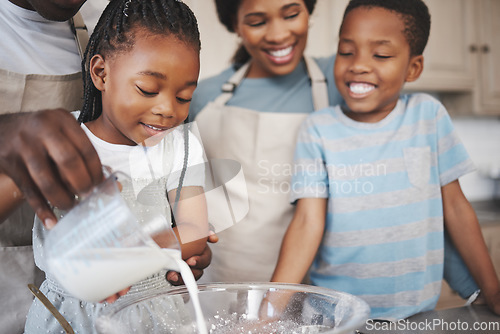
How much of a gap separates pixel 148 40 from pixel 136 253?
0.33 meters

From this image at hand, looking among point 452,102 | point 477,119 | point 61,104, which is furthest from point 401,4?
→ point 477,119

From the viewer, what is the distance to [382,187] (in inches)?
37.1

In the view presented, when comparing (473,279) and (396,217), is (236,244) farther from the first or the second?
(473,279)

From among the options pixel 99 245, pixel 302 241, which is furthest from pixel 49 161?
pixel 302 241

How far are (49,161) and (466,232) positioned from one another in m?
0.83

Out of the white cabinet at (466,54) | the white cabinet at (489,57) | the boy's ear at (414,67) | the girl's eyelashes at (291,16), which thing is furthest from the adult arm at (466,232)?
the white cabinet at (489,57)

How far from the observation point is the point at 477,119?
230cm

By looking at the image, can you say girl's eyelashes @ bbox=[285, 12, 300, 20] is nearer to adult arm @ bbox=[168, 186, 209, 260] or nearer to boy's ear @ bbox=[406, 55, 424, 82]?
boy's ear @ bbox=[406, 55, 424, 82]

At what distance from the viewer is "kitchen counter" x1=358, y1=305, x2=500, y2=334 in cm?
75

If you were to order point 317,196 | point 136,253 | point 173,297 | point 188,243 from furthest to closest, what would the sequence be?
point 317,196 < point 188,243 < point 173,297 < point 136,253

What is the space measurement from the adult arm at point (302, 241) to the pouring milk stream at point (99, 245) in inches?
20.0

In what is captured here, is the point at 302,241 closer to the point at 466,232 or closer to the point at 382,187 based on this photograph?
the point at 382,187

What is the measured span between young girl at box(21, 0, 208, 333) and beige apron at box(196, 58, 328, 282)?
0.36 metres

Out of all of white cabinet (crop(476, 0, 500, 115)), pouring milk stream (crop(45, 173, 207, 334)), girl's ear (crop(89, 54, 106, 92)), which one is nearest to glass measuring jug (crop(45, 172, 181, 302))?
pouring milk stream (crop(45, 173, 207, 334))
